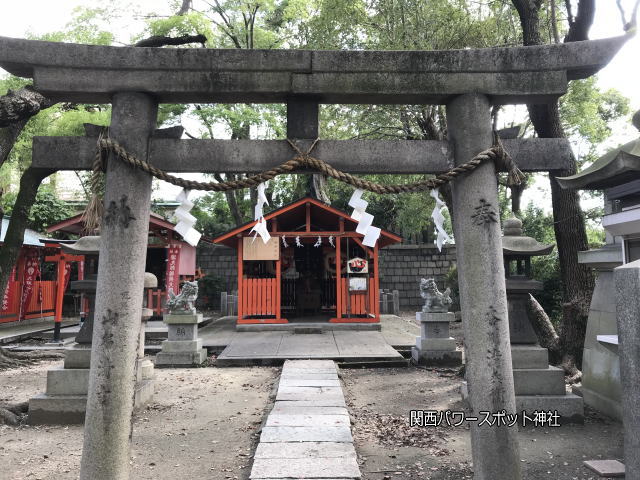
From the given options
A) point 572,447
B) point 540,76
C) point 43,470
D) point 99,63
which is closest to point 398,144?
point 540,76

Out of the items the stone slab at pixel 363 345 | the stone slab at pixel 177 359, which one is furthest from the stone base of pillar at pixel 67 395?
the stone slab at pixel 363 345

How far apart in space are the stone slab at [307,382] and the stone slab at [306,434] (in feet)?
6.42

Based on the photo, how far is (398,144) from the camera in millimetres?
3408

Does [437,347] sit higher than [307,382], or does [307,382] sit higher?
[437,347]

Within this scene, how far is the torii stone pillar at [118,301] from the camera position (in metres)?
3.00

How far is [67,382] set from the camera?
19.0 feet

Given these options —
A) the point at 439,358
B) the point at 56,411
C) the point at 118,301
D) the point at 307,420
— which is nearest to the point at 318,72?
the point at 118,301

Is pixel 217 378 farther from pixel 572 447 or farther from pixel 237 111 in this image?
pixel 237 111

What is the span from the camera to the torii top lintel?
10.7 ft

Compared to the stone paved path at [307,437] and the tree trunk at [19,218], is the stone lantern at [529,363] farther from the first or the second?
the tree trunk at [19,218]

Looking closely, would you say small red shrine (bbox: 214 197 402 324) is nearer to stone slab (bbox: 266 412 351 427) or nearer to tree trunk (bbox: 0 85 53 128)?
tree trunk (bbox: 0 85 53 128)

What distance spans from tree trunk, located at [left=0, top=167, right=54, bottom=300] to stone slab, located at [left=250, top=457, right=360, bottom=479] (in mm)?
7034

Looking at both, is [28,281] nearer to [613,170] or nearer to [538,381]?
[538,381]

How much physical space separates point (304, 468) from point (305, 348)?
6.19m
